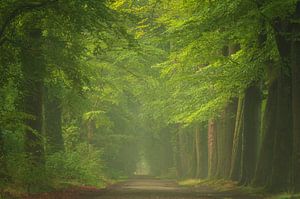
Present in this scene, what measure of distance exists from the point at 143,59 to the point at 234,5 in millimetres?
15504

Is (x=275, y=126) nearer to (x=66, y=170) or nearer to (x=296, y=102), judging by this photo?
(x=296, y=102)

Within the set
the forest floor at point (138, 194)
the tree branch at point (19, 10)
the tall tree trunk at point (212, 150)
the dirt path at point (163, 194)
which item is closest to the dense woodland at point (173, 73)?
the tree branch at point (19, 10)

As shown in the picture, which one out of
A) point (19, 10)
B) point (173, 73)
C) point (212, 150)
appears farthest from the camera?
point (212, 150)

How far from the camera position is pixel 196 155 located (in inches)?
1631

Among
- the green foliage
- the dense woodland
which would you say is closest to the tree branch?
the dense woodland

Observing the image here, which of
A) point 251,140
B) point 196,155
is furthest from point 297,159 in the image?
point 196,155

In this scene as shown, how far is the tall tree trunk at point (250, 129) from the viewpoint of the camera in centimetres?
2100

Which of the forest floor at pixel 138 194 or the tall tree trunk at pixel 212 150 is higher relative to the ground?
the tall tree trunk at pixel 212 150

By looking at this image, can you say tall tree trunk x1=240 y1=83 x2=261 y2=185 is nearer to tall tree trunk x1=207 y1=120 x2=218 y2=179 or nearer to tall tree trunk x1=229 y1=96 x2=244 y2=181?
tall tree trunk x1=229 y1=96 x2=244 y2=181

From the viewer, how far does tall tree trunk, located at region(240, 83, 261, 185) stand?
21.0 metres

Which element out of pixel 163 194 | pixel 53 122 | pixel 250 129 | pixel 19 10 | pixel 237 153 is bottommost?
pixel 163 194

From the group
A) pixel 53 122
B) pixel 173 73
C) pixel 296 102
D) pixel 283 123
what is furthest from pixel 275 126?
pixel 173 73

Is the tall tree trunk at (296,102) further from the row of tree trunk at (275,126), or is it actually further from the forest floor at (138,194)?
the forest floor at (138,194)

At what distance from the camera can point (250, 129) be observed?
69.7 ft
